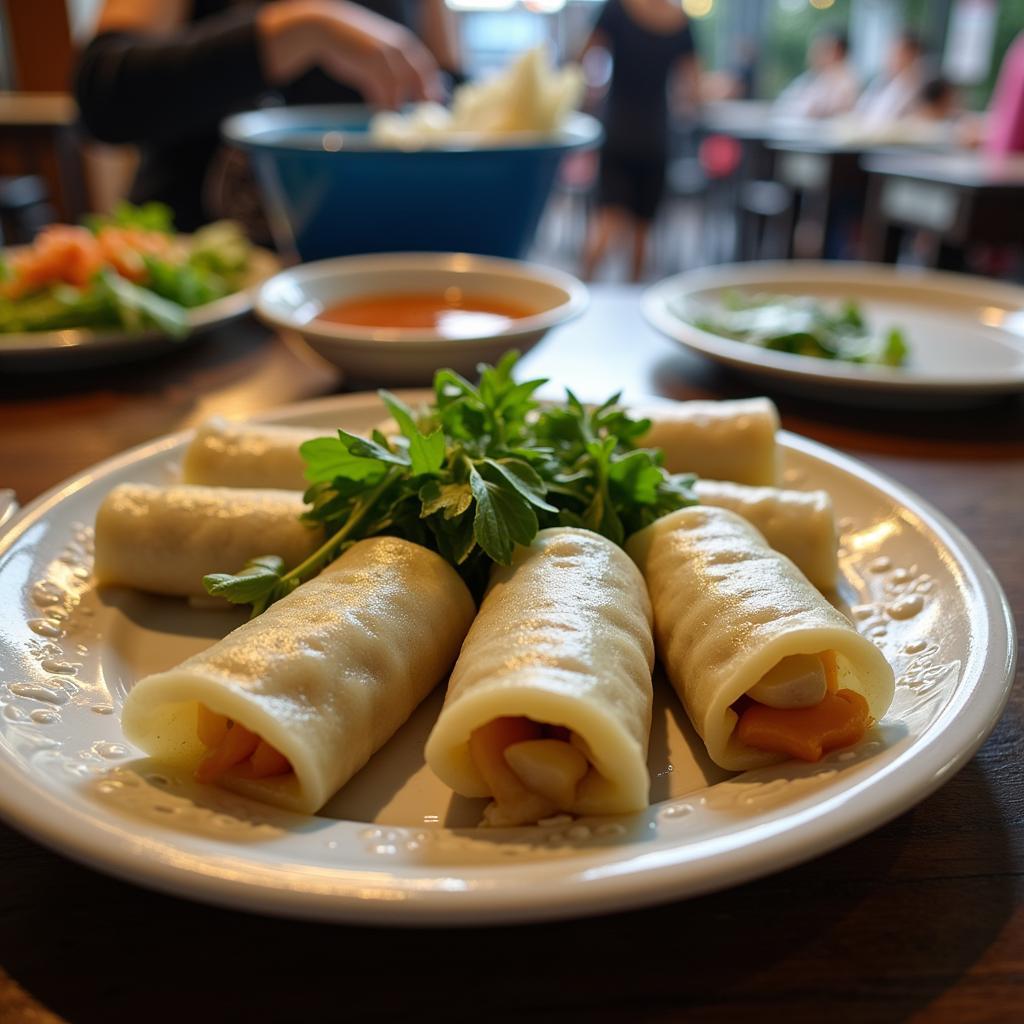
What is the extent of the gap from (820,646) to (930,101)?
38.5 ft

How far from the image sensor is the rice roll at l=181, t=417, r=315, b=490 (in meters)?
1.57

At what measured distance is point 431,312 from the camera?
236 cm

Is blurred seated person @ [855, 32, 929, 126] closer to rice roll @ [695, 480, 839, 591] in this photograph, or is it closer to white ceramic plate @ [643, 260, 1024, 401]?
white ceramic plate @ [643, 260, 1024, 401]

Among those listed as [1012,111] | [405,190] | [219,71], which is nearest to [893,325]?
[405,190]

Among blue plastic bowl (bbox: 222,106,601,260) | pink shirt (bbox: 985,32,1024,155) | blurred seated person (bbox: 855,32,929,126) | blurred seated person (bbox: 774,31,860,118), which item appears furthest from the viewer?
blurred seated person (bbox: 774,31,860,118)

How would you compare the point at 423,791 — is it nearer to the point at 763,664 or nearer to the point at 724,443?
the point at 763,664

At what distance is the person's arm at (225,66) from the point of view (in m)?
3.28

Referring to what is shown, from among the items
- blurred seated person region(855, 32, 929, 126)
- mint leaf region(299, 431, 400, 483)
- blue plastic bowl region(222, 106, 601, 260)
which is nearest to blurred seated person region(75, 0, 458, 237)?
blue plastic bowl region(222, 106, 601, 260)

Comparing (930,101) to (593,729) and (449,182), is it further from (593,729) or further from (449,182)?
(593,729)

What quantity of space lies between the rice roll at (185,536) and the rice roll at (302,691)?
10.0 inches

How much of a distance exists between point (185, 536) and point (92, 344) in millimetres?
1091

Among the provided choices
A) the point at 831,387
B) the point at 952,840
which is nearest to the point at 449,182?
the point at 831,387

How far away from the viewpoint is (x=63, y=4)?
10180mm

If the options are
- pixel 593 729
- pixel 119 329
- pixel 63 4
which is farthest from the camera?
pixel 63 4
